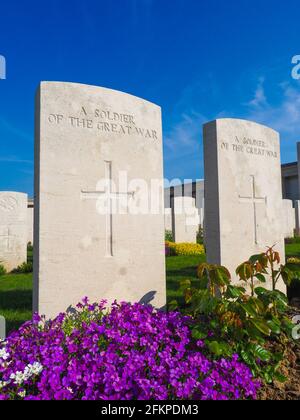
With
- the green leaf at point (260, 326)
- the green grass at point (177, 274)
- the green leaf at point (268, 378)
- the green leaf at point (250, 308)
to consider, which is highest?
the green leaf at point (250, 308)

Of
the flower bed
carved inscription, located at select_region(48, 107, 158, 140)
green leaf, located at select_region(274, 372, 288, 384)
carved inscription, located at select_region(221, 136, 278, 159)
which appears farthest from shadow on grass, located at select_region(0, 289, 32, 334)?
the flower bed

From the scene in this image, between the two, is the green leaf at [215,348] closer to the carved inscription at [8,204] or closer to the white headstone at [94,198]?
the white headstone at [94,198]

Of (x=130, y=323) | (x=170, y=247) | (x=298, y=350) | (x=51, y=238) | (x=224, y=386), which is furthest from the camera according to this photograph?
(x=170, y=247)

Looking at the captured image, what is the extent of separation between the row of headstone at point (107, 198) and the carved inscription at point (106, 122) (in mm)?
10

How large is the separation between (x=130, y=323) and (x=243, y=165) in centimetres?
274

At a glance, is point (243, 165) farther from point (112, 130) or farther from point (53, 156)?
point (53, 156)

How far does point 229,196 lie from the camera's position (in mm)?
4270

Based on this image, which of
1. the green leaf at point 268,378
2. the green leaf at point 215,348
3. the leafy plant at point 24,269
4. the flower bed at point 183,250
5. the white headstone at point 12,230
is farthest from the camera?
the flower bed at point 183,250

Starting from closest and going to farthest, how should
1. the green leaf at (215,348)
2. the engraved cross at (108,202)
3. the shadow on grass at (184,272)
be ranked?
the green leaf at (215,348)
the engraved cross at (108,202)
the shadow on grass at (184,272)

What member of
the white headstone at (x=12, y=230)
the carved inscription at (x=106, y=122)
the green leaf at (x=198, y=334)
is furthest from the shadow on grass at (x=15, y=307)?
the white headstone at (x=12, y=230)

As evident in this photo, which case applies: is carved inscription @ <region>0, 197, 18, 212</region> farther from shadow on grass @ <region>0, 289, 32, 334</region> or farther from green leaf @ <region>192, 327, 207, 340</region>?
green leaf @ <region>192, 327, 207, 340</region>

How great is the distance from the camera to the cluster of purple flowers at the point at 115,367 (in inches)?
76.3

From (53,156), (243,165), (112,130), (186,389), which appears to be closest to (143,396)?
(186,389)

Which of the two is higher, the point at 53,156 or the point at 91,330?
the point at 53,156
